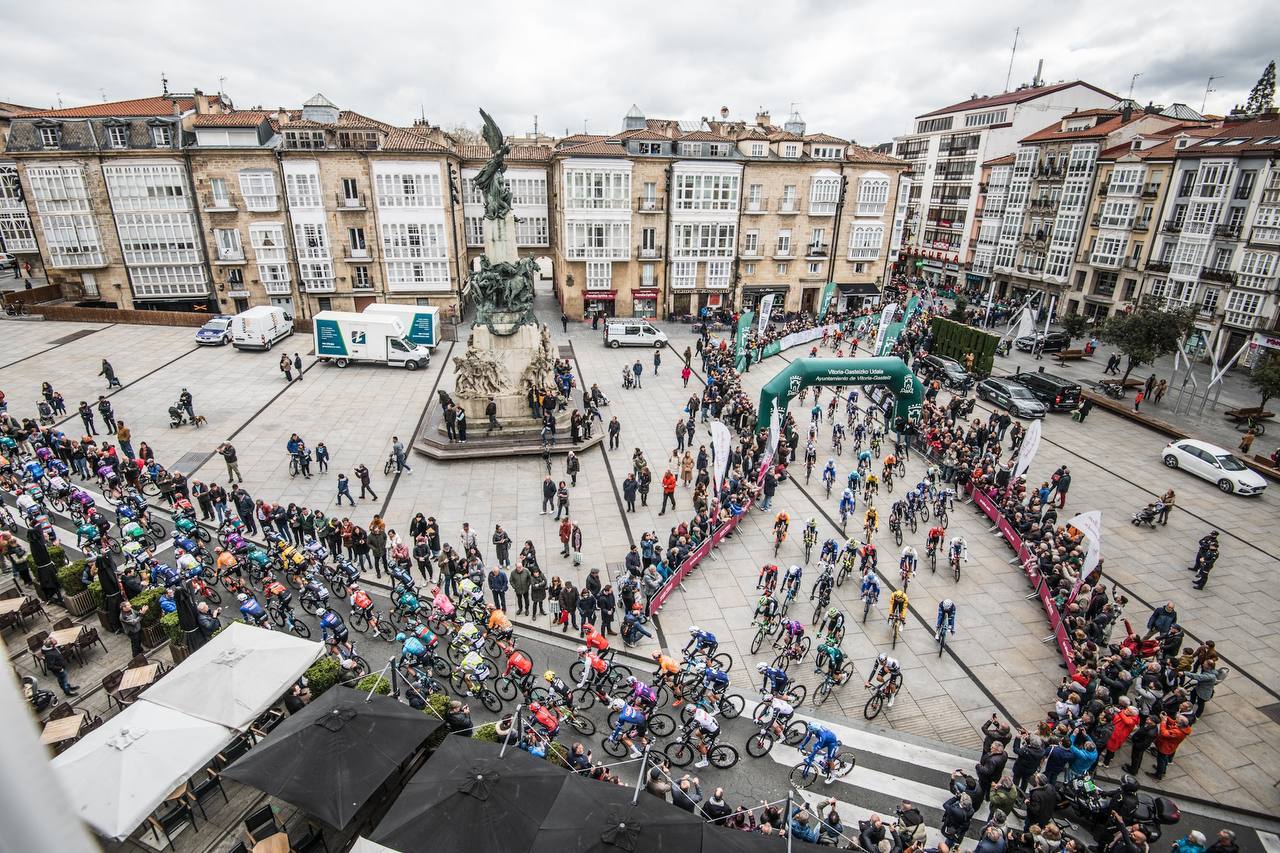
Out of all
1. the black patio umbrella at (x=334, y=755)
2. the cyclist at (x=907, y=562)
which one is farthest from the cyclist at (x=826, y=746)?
the black patio umbrella at (x=334, y=755)

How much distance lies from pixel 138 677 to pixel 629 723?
9921 mm

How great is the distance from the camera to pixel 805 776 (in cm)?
1335

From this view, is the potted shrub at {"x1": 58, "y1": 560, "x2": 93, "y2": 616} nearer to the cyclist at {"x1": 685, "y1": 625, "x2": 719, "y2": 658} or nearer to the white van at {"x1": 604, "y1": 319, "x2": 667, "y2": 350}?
the cyclist at {"x1": 685, "y1": 625, "x2": 719, "y2": 658}

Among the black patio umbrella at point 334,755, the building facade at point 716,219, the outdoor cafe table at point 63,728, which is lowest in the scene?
the outdoor cafe table at point 63,728

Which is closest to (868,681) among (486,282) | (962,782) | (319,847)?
(962,782)

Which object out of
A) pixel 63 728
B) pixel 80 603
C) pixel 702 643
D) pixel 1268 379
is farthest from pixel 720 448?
pixel 1268 379

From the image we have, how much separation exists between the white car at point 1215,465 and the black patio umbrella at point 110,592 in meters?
36.3

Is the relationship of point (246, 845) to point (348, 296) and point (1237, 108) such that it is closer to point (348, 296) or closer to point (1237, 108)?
point (348, 296)

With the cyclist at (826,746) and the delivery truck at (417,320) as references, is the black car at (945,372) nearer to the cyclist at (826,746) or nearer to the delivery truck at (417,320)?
the cyclist at (826,746)

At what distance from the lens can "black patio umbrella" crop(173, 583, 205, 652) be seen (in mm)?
14664

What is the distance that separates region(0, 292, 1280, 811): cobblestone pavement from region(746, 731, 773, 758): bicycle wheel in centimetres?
223

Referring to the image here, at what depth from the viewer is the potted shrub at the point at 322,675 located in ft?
45.8

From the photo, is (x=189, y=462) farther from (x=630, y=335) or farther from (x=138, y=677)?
(x=630, y=335)

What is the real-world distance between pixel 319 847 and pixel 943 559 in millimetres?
17851
